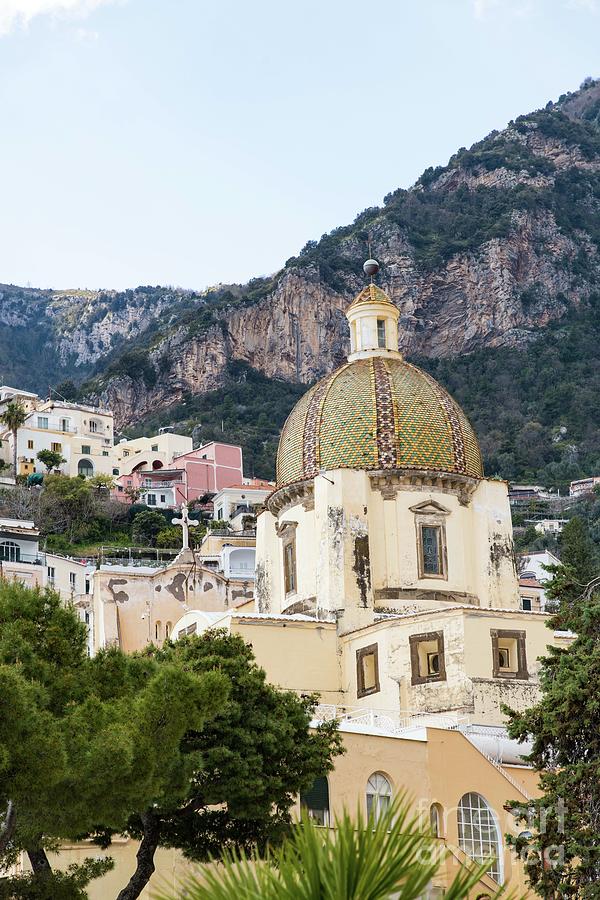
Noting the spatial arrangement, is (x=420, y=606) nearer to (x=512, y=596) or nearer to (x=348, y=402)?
(x=512, y=596)

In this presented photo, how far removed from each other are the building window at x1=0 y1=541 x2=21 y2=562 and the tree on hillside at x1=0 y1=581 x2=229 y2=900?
51908 mm

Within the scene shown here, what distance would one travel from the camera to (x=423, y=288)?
12912cm

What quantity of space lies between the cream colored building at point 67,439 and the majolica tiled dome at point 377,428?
191 feet

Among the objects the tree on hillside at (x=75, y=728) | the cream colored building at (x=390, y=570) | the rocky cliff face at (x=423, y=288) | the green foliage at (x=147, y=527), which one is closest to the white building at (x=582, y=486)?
the rocky cliff face at (x=423, y=288)

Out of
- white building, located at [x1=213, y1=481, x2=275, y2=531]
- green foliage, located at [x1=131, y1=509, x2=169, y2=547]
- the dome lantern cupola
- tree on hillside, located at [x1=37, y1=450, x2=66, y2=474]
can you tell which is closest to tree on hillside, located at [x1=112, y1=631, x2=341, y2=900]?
the dome lantern cupola

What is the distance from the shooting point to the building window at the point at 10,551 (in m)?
69.9

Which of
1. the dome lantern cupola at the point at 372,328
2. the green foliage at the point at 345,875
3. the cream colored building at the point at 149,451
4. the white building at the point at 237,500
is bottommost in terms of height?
the green foliage at the point at 345,875

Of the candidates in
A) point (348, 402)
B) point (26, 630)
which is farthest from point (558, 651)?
point (348, 402)

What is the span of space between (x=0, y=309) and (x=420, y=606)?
511 feet

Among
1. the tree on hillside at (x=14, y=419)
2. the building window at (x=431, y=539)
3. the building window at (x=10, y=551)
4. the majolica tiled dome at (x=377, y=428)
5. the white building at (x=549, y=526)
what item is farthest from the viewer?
the tree on hillside at (x=14, y=419)

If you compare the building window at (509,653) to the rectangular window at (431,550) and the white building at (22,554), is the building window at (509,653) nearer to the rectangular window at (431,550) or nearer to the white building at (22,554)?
the rectangular window at (431,550)

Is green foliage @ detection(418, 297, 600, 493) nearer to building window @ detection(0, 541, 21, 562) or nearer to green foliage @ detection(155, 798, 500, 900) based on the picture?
building window @ detection(0, 541, 21, 562)

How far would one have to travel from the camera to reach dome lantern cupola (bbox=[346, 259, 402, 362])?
130 ft

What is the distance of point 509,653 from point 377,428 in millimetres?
7438
